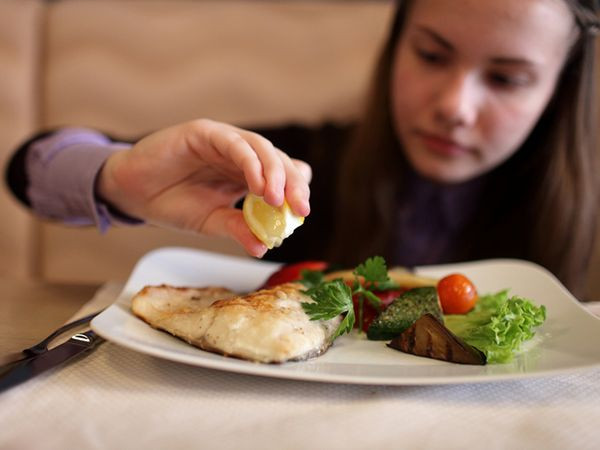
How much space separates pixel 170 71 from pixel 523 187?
141cm

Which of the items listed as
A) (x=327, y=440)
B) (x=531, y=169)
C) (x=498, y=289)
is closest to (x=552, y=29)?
(x=531, y=169)

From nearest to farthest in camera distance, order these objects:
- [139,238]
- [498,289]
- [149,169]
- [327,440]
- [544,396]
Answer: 1. [327,440]
2. [544,396]
3. [149,169]
4. [498,289]
5. [139,238]

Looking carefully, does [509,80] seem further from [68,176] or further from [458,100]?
[68,176]

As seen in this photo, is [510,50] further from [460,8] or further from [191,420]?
[191,420]

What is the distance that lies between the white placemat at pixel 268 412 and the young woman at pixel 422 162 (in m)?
0.21

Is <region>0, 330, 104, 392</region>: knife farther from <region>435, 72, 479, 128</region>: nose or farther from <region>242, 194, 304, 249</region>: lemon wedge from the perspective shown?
<region>435, 72, 479, 128</region>: nose

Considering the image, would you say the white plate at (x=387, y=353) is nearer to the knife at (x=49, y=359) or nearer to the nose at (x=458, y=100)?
the knife at (x=49, y=359)

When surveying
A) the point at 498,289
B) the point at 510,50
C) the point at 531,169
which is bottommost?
the point at 498,289

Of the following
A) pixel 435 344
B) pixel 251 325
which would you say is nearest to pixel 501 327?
pixel 435 344

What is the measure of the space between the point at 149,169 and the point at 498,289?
67cm

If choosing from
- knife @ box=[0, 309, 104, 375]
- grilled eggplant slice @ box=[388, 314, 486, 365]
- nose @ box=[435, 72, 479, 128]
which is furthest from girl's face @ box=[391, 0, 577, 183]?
knife @ box=[0, 309, 104, 375]

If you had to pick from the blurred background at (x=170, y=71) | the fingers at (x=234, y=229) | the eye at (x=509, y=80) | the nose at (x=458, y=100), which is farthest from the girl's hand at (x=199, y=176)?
the blurred background at (x=170, y=71)

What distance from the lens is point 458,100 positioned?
138 centimetres

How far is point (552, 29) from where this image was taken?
1.45m
